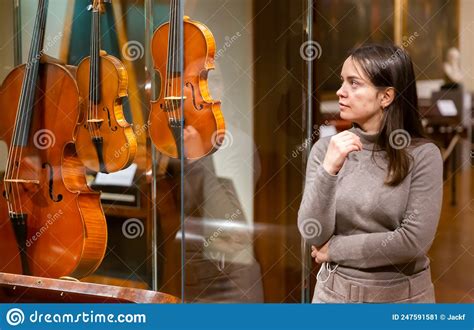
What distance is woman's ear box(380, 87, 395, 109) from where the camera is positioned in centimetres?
206

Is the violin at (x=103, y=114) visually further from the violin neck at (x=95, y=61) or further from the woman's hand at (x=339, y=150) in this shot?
the woman's hand at (x=339, y=150)

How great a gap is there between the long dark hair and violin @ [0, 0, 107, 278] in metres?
0.94

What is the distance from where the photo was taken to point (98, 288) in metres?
2.18

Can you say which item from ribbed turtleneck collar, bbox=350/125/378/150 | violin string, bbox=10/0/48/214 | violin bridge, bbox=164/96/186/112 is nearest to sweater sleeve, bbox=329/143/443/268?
ribbed turtleneck collar, bbox=350/125/378/150

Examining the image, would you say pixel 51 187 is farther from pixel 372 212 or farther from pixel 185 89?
pixel 372 212

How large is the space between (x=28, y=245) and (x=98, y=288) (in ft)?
1.55

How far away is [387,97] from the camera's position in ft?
6.79

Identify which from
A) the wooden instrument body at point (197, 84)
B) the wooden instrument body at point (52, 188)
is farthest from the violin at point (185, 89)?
the wooden instrument body at point (52, 188)

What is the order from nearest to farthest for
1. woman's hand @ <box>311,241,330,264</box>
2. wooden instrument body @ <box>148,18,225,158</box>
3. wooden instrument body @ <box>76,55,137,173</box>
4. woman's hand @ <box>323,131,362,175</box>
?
1. woman's hand @ <box>323,131,362,175</box>
2. woman's hand @ <box>311,241,330,264</box>
3. wooden instrument body @ <box>148,18,225,158</box>
4. wooden instrument body @ <box>76,55,137,173</box>

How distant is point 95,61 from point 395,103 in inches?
37.5

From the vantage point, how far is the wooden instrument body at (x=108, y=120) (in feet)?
8.13

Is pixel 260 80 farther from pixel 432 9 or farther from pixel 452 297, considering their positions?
pixel 452 297

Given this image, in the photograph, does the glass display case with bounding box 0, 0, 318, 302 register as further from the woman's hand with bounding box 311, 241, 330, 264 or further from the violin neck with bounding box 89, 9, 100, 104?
the woman's hand with bounding box 311, 241, 330, 264

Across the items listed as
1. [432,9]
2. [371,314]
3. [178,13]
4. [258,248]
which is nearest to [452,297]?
[371,314]
